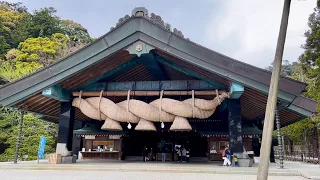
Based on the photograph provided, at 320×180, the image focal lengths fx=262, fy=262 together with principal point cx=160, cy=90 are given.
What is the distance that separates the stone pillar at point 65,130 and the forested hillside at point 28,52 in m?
15.0

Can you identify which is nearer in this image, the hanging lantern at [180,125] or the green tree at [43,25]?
the hanging lantern at [180,125]

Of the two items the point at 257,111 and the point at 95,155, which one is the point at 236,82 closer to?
the point at 257,111

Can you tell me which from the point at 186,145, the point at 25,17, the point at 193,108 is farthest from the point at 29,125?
the point at 25,17

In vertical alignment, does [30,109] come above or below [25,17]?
below

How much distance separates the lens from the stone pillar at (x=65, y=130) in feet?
36.1

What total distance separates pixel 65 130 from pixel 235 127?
7055 millimetres

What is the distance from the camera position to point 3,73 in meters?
35.1

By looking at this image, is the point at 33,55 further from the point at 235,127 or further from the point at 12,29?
the point at 235,127

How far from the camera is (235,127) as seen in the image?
10.2 meters

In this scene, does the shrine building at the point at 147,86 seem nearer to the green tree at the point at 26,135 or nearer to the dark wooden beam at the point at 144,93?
the dark wooden beam at the point at 144,93

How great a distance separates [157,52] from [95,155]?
37.0 feet

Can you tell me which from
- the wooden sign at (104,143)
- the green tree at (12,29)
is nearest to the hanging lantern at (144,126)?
the wooden sign at (104,143)

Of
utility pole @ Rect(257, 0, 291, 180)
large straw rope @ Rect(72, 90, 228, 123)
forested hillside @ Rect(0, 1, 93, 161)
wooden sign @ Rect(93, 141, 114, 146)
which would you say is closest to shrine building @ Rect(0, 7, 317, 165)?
large straw rope @ Rect(72, 90, 228, 123)

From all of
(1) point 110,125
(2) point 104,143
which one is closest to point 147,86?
(1) point 110,125
